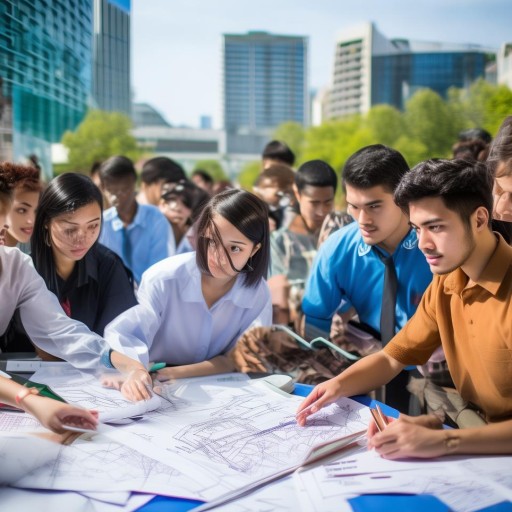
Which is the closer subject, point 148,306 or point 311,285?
point 148,306

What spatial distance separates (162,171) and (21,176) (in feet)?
6.59

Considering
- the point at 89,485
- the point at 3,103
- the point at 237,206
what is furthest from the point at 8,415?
the point at 3,103

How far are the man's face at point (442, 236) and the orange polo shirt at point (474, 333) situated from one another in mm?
72

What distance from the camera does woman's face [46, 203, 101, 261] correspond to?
162cm

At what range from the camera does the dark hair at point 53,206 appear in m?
1.62

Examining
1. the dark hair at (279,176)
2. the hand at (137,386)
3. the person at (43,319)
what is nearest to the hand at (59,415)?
the hand at (137,386)

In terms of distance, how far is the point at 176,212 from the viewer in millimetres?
3223

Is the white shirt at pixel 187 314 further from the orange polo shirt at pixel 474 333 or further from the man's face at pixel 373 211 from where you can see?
the orange polo shirt at pixel 474 333

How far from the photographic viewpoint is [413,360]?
52.9 inches

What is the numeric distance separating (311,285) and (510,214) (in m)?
0.68

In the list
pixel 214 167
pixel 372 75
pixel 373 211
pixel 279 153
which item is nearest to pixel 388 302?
pixel 373 211

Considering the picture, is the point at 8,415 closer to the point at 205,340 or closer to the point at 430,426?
the point at 205,340

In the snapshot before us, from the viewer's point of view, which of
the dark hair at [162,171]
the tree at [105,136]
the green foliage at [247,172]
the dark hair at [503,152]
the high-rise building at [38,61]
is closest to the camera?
the dark hair at [503,152]

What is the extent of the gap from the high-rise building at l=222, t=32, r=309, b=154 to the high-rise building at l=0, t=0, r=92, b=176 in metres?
32.3
